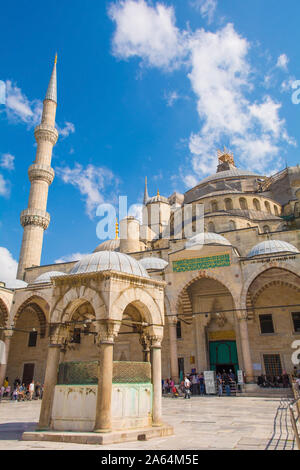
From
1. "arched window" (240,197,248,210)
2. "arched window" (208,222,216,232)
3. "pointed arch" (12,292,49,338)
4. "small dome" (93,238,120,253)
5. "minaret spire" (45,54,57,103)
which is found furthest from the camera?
"minaret spire" (45,54,57,103)

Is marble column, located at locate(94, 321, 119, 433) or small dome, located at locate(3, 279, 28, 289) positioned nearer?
marble column, located at locate(94, 321, 119, 433)

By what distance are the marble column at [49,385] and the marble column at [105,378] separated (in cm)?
94

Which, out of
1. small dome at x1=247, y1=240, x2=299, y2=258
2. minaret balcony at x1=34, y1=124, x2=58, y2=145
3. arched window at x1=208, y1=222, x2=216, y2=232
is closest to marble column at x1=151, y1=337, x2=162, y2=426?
small dome at x1=247, y1=240, x2=299, y2=258

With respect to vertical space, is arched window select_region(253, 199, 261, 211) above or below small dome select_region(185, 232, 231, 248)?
above

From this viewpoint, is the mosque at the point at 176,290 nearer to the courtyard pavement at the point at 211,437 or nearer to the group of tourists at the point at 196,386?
the group of tourists at the point at 196,386

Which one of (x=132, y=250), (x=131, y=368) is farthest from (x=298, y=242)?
(x=131, y=368)

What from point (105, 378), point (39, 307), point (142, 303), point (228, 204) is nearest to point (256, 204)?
point (228, 204)

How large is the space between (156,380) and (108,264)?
2112 millimetres

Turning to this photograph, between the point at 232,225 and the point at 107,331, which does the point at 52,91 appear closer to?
the point at 232,225

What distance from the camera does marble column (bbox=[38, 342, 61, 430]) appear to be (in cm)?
517

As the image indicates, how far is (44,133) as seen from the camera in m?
24.2

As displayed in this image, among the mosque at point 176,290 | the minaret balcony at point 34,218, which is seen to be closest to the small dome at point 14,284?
the mosque at point 176,290

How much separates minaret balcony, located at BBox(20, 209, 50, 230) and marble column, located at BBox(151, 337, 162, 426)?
60.0ft

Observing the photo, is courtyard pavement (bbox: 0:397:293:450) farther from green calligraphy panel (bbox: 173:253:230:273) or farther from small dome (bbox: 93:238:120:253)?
small dome (bbox: 93:238:120:253)
